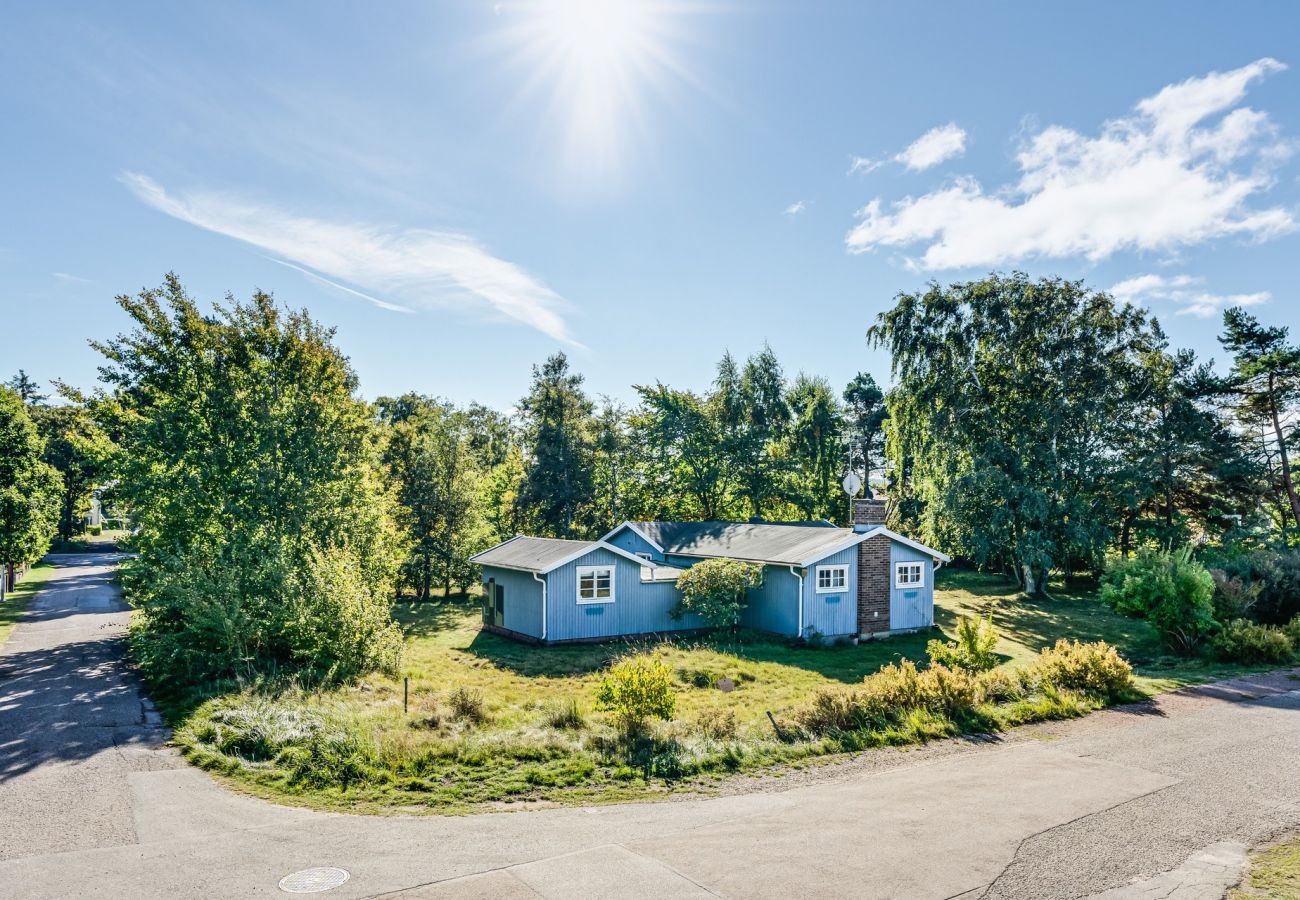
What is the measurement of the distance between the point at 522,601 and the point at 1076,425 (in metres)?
24.7

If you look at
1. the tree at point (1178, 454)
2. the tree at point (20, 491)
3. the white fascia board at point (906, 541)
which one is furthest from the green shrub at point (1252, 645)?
the tree at point (20, 491)

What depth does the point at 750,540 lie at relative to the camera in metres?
27.5

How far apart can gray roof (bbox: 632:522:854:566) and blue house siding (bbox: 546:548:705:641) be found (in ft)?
10.6

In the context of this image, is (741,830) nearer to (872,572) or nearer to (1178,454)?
(872,572)

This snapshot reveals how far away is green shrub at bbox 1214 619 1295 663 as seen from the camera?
57.4ft

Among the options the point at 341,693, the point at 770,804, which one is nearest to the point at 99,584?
the point at 341,693

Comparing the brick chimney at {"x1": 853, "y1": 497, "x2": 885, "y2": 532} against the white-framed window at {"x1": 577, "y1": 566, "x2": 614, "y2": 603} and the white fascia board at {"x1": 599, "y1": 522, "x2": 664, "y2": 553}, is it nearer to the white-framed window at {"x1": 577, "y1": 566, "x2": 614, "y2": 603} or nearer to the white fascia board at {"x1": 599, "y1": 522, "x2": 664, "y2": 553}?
the white-framed window at {"x1": 577, "y1": 566, "x2": 614, "y2": 603}

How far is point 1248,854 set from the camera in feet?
24.1

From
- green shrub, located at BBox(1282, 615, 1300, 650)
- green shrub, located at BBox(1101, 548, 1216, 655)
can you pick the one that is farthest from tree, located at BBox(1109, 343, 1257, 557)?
green shrub, located at BBox(1101, 548, 1216, 655)

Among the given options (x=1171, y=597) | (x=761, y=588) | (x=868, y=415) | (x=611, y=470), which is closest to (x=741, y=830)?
(x=1171, y=597)

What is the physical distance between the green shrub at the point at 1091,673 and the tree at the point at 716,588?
10.4 metres

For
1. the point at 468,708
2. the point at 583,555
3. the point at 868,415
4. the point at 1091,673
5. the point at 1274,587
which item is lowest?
the point at 468,708

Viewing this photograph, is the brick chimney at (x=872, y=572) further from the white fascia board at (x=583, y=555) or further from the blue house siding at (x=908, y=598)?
the white fascia board at (x=583, y=555)

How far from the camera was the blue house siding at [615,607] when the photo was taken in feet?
74.1
